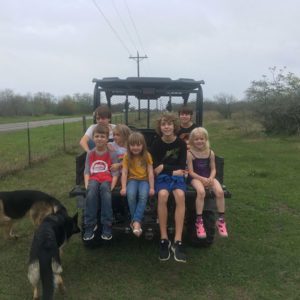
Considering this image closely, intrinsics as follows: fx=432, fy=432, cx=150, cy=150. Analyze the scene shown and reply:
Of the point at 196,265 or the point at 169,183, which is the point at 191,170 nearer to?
the point at 169,183

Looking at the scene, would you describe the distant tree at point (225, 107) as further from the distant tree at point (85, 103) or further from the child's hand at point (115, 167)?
the child's hand at point (115, 167)

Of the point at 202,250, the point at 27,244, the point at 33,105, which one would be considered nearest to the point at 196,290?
the point at 202,250

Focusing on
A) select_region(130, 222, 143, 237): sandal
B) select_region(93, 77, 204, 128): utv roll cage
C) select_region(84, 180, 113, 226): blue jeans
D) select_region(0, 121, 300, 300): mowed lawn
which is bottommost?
select_region(0, 121, 300, 300): mowed lawn

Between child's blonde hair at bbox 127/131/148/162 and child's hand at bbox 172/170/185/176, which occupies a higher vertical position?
child's blonde hair at bbox 127/131/148/162

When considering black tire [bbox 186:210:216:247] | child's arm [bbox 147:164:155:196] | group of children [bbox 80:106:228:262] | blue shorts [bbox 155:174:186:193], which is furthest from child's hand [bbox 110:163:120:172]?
black tire [bbox 186:210:216:247]

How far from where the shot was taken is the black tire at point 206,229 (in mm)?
5410

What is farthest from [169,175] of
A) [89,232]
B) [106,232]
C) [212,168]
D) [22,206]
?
[22,206]

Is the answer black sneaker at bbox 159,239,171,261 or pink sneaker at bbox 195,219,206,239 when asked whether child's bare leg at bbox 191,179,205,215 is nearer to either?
pink sneaker at bbox 195,219,206,239

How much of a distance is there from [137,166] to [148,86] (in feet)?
8.15

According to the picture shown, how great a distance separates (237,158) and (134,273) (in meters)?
10.9


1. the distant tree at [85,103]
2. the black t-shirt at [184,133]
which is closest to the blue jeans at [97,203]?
the black t-shirt at [184,133]

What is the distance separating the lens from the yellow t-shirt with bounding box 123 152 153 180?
5.16 m

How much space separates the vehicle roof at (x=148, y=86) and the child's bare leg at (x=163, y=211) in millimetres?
2681

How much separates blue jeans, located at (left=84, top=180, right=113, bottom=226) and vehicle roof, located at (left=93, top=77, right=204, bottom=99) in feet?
8.19
